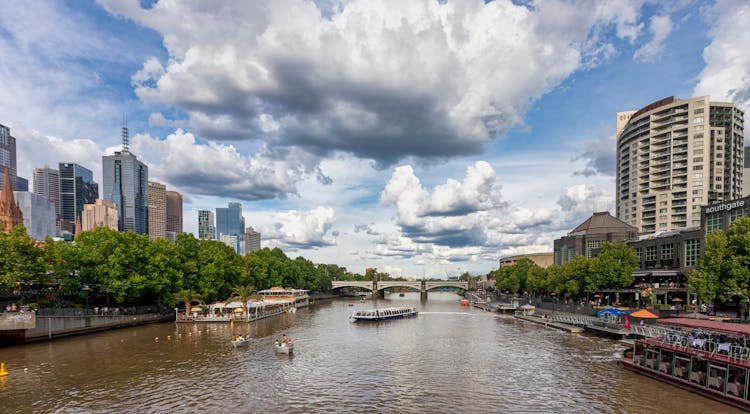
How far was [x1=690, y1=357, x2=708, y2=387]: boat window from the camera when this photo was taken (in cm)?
3694

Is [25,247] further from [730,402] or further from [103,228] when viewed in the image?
[730,402]

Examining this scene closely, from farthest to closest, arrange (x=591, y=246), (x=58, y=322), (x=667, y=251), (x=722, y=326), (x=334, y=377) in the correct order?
(x=591, y=246)
(x=667, y=251)
(x=58, y=322)
(x=334, y=377)
(x=722, y=326)

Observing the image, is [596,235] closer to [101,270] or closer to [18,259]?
[101,270]

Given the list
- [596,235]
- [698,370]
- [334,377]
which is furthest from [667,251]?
[334,377]

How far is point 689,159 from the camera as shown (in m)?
183

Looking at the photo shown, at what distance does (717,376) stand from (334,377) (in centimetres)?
3601

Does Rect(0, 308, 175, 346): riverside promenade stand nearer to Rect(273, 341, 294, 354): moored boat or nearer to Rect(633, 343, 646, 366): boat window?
Rect(273, 341, 294, 354): moored boat

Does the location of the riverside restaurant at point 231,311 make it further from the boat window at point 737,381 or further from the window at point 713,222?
the window at point 713,222

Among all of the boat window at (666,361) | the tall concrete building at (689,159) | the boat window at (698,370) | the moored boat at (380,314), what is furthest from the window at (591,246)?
the boat window at (698,370)

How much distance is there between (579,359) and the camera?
55.0m

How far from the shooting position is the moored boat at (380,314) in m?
107

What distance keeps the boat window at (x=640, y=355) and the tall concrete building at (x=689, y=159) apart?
167 metres

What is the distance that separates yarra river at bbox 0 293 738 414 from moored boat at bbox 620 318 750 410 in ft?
3.79

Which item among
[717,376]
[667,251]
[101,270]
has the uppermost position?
[667,251]
